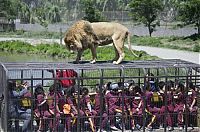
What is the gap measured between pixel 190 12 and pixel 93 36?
35.1 meters

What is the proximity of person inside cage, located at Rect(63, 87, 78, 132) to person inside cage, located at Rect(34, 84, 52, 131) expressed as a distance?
346 mm

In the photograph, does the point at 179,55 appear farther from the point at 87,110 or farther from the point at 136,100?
the point at 87,110

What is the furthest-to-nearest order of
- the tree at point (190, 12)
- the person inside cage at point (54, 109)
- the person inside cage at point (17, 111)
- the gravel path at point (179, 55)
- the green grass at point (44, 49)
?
the tree at point (190, 12), the green grass at point (44, 49), the gravel path at point (179, 55), the person inside cage at point (54, 109), the person inside cage at point (17, 111)

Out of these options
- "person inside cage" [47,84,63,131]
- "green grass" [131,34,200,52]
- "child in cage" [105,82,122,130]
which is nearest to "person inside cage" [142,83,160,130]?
"child in cage" [105,82,122,130]

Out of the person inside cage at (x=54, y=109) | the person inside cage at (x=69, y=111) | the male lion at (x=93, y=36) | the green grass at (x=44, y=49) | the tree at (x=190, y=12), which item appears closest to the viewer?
the person inside cage at (x=54, y=109)

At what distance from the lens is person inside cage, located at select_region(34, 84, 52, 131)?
971 cm

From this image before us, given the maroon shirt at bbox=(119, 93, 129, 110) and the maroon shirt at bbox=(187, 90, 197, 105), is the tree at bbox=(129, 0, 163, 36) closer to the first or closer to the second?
the maroon shirt at bbox=(187, 90, 197, 105)

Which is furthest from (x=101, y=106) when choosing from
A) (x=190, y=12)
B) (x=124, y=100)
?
(x=190, y=12)

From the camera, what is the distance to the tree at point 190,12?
44.5 metres

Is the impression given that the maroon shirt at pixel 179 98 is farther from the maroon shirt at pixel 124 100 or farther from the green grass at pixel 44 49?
the green grass at pixel 44 49

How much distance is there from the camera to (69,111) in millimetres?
9914

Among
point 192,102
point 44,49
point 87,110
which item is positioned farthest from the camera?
point 44,49

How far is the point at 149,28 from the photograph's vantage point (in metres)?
54.2

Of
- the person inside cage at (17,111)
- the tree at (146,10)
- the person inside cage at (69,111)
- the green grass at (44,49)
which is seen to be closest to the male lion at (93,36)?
the person inside cage at (69,111)
